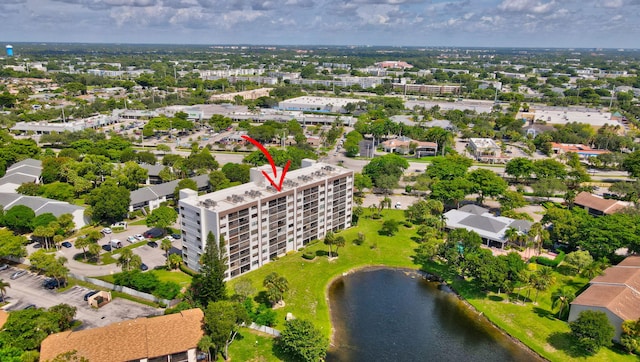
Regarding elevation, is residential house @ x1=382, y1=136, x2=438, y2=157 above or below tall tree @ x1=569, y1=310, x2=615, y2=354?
above

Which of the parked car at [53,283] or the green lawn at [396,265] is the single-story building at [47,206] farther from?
the green lawn at [396,265]

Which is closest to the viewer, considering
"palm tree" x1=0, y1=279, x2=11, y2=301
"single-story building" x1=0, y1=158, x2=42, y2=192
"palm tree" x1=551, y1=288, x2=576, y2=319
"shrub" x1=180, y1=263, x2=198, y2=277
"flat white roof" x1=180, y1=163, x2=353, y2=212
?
"palm tree" x1=0, y1=279, x2=11, y2=301

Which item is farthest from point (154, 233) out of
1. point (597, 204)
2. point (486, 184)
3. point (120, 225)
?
point (597, 204)

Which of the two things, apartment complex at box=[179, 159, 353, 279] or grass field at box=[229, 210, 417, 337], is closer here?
grass field at box=[229, 210, 417, 337]

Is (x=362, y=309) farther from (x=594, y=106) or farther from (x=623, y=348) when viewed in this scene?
(x=594, y=106)

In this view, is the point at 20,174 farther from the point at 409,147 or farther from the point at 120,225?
the point at 409,147

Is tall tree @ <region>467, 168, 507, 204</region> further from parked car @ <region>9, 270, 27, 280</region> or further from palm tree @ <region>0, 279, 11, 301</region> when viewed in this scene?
palm tree @ <region>0, 279, 11, 301</region>

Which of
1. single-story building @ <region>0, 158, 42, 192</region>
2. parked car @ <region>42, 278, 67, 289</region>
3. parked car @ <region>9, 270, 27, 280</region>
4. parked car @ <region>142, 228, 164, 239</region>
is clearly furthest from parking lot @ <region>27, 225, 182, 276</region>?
single-story building @ <region>0, 158, 42, 192</region>

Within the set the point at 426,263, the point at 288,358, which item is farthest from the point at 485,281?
the point at 288,358
